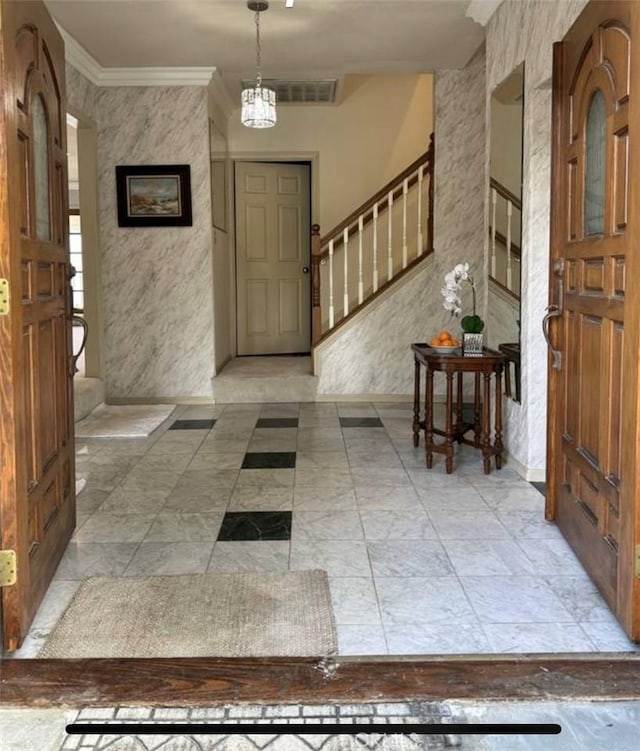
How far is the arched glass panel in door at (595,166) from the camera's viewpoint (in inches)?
105

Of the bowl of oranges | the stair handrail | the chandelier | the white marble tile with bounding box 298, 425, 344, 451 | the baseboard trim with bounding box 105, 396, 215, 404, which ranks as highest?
the chandelier

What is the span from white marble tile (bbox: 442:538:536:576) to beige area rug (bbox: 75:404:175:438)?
3017mm

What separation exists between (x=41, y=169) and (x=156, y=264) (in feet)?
13.4

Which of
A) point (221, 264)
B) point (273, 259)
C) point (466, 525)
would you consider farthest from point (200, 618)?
point (273, 259)

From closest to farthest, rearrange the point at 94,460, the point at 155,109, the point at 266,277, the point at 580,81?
the point at 580,81
the point at 94,460
the point at 155,109
the point at 266,277

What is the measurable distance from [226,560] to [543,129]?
111 inches

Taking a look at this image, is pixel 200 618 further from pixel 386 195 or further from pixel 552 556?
pixel 386 195

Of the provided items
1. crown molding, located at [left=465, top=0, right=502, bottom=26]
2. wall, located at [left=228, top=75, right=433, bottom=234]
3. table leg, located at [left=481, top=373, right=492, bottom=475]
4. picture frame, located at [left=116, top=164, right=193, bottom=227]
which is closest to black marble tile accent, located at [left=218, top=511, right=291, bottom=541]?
table leg, located at [left=481, top=373, right=492, bottom=475]

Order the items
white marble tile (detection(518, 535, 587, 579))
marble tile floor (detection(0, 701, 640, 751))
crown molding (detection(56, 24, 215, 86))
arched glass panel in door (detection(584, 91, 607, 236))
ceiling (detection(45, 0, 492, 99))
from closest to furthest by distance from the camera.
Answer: marble tile floor (detection(0, 701, 640, 751)) → arched glass panel in door (detection(584, 91, 607, 236)) → white marble tile (detection(518, 535, 587, 579)) → ceiling (detection(45, 0, 492, 99)) → crown molding (detection(56, 24, 215, 86))

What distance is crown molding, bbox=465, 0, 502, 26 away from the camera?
15.4 ft

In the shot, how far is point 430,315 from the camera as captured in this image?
22.7 feet

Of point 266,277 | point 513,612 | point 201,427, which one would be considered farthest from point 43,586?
point 266,277

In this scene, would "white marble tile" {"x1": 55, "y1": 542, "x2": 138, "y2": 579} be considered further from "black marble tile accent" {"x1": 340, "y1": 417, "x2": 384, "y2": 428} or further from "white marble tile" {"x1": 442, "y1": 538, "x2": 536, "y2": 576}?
"black marble tile accent" {"x1": 340, "y1": 417, "x2": 384, "y2": 428}

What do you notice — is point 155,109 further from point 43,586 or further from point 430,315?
point 43,586
